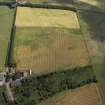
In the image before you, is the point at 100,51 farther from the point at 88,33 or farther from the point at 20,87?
the point at 20,87

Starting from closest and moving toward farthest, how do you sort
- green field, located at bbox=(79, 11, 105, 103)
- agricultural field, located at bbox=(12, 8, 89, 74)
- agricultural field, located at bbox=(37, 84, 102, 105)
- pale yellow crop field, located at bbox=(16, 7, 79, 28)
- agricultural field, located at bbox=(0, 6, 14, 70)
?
1. agricultural field, located at bbox=(37, 84, 102, 105)
2. green field, located at bbox=(79, 11, 105, 103)
3. agricultural field, located at bbox=(12, 8, 89, 74)
4. agricultural field, located at bbox=(0, 6, 14, 70)
5. pale yellow crop field, located at bbox=(16, 7, 79, 28)

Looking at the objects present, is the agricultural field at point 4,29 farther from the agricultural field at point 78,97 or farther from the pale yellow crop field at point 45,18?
the agricultural field at point 78,97

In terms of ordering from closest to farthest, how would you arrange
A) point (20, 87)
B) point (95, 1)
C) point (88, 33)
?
1. point (20, 87)
2. point (88, 33)
3. point (95, 1)

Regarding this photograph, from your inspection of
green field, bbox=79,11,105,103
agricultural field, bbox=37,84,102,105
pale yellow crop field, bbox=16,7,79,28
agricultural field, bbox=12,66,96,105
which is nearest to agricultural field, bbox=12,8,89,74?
pale yellow crop field, bbox=16,7,79,28

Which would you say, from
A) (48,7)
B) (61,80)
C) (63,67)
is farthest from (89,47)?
(48,7)

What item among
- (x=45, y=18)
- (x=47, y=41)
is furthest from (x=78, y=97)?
(x=45, y=18)

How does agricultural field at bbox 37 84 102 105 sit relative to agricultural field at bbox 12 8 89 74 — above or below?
below

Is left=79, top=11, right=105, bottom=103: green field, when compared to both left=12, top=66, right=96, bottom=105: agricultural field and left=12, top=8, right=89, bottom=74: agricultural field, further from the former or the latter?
left=12, top=66, right=96, bottom=105: agricultural field

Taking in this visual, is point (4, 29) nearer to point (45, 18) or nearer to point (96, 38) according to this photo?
point (45, 18)
